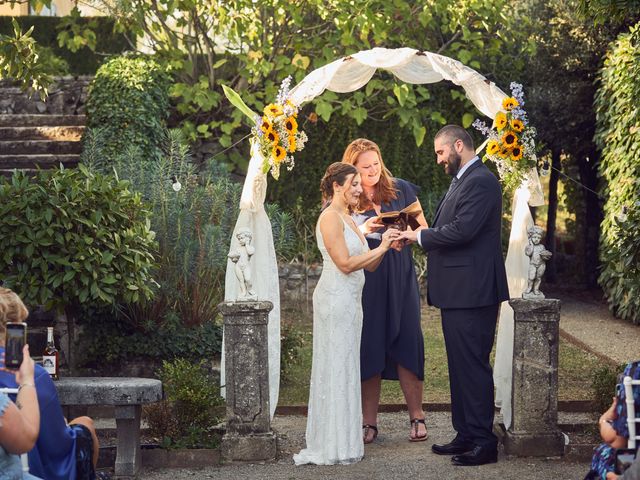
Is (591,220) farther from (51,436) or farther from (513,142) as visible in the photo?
(51,436)

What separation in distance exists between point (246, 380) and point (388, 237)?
4.01 feet

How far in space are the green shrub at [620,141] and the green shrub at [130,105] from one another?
4800 mm

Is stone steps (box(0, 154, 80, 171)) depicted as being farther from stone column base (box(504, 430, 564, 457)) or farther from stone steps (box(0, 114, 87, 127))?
stone column base (box(504, 430, 564, 457))

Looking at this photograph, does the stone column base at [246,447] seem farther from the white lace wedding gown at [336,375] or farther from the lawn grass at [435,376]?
the lawn grass at [435,376]

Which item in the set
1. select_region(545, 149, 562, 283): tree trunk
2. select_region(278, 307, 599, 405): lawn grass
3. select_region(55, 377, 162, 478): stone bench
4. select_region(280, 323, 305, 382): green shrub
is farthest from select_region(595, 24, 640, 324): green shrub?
select_region(55, 377, 162, 478): stone bench

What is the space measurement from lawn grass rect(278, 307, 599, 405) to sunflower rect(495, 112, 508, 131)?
2.32 meters

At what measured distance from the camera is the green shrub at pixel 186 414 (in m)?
6.79

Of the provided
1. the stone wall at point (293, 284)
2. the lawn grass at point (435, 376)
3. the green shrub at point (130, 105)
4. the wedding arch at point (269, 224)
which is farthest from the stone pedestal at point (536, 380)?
the stone wall at point (293, 284)

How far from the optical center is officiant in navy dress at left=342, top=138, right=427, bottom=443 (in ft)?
23.4

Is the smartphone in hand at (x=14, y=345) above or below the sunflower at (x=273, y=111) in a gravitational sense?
below

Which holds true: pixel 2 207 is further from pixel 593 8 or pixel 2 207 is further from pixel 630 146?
pixel 630 146

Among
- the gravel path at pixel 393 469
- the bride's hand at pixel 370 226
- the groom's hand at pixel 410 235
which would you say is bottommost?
the gravel path at pixel 393 469

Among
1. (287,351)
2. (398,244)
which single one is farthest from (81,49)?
(398,244)

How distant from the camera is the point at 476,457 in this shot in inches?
256
